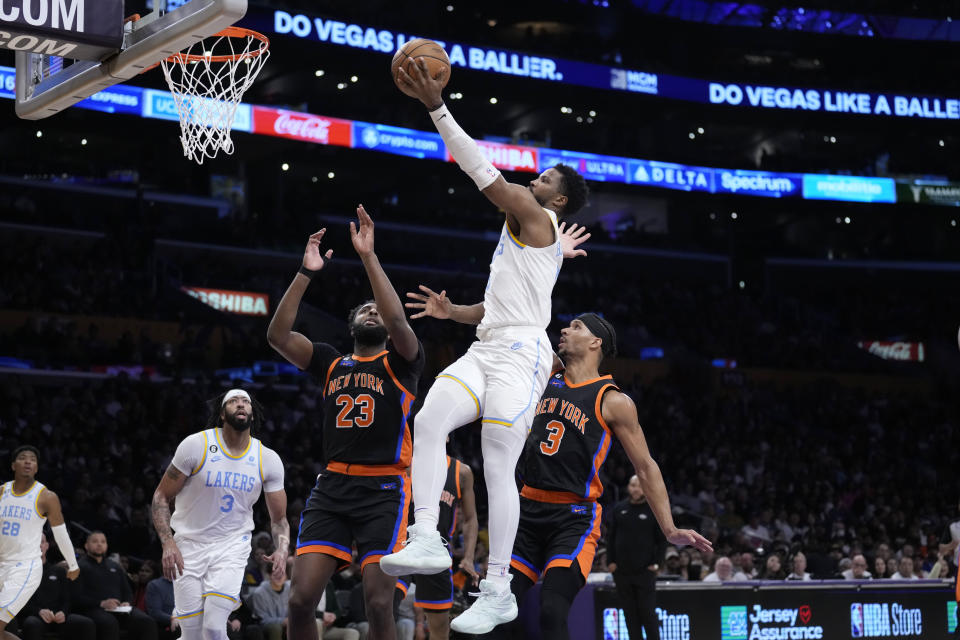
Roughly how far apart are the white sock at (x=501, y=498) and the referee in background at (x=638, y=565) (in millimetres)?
6344

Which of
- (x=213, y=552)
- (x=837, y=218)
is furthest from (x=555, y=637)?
(x=837, y=218)

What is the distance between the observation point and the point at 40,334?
2172cm

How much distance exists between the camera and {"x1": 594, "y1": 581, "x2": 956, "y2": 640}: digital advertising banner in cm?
1334

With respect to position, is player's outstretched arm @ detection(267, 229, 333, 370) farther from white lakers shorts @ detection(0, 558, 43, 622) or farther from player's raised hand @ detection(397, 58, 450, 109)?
white lakers shorts @ detection(0, 558, 43, 622)

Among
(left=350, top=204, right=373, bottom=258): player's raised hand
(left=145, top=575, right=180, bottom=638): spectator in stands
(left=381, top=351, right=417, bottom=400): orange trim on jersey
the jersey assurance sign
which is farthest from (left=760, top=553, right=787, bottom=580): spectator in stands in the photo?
the jersey assurance sign

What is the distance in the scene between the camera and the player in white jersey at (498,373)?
5.93m

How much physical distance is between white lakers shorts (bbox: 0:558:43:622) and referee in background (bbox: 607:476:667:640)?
19.6 ft

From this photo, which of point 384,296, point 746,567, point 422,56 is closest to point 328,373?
point 384,296

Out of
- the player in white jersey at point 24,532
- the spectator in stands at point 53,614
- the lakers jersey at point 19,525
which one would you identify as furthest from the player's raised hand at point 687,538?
the spectator in stands at point 53,614

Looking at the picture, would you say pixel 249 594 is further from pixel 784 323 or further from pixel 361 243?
pixel 784 323

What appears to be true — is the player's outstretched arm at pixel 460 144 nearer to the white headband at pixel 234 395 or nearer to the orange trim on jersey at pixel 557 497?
the orange trim on jersey at pixel 557 497

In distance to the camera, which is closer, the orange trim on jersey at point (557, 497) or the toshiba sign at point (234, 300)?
the orange trim on jersey at point (557, 497)

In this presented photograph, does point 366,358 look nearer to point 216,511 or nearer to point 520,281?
point 520,281

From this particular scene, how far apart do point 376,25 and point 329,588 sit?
19.5 meters
